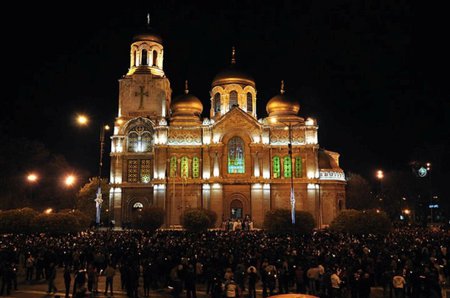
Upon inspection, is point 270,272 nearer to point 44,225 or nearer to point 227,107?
point 44,225

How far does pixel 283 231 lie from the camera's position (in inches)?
1547

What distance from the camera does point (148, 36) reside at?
6084 cm

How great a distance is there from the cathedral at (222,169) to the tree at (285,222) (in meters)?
9.67

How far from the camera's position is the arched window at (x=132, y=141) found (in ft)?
186

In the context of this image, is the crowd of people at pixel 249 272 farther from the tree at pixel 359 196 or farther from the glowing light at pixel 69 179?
the tree at pixel 359 196

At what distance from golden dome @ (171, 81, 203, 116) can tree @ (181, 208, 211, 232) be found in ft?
64.6

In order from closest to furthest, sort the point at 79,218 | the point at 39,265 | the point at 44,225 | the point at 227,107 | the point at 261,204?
the point at 39,265
the point at 44,225
the point at 79,218
the point at 261,204
the point at 227,107

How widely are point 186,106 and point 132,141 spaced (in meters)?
8.82

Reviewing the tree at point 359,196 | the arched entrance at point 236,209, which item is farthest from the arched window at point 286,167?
the tree at point 359,196

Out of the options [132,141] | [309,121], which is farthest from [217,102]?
[309,121]

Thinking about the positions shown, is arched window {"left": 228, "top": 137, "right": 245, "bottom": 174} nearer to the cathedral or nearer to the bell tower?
the cathedral

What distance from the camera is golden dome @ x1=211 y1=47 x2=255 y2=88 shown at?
60.9 meters

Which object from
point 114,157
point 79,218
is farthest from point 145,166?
point 79,218

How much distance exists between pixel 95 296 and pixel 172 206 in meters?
35.6
